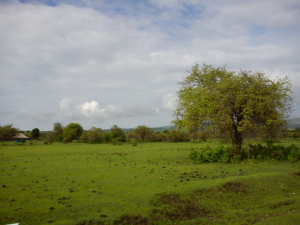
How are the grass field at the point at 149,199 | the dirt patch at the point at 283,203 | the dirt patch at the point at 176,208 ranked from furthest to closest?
the dirt patch at the point at 283,203, the dirt patch at the point at 176,208, the grass field at the point at 149,199

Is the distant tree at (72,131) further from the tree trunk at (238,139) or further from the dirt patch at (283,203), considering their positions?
the dirt patch at (283,203)

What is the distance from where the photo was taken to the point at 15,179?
11805mm

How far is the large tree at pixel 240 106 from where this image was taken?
54.2 ft

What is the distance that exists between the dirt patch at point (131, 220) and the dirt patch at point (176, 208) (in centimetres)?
46

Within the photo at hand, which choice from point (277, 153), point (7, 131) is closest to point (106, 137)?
point (7, 131)

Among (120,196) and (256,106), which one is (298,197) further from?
(256,106)

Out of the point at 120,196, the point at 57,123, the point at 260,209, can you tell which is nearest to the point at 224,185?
the point at 260,209

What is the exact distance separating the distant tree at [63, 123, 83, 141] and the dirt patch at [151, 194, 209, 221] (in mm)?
57718

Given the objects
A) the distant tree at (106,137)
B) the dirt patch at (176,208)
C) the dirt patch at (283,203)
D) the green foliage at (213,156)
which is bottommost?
the dirt patch at (283,203)

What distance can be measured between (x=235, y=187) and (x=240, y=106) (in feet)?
31.7

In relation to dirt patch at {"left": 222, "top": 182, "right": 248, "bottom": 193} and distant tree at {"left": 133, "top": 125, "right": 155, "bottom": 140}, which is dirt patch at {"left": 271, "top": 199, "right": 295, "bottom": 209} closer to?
dirt patch at {"left": 222, "top": 182, "right": 248, "bottom": 193}

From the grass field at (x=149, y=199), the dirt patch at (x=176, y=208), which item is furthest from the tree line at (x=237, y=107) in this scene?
the dirt patch at (x=176, y=208)

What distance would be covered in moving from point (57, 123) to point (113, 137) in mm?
32288

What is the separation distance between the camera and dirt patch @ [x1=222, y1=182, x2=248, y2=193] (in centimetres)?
973
